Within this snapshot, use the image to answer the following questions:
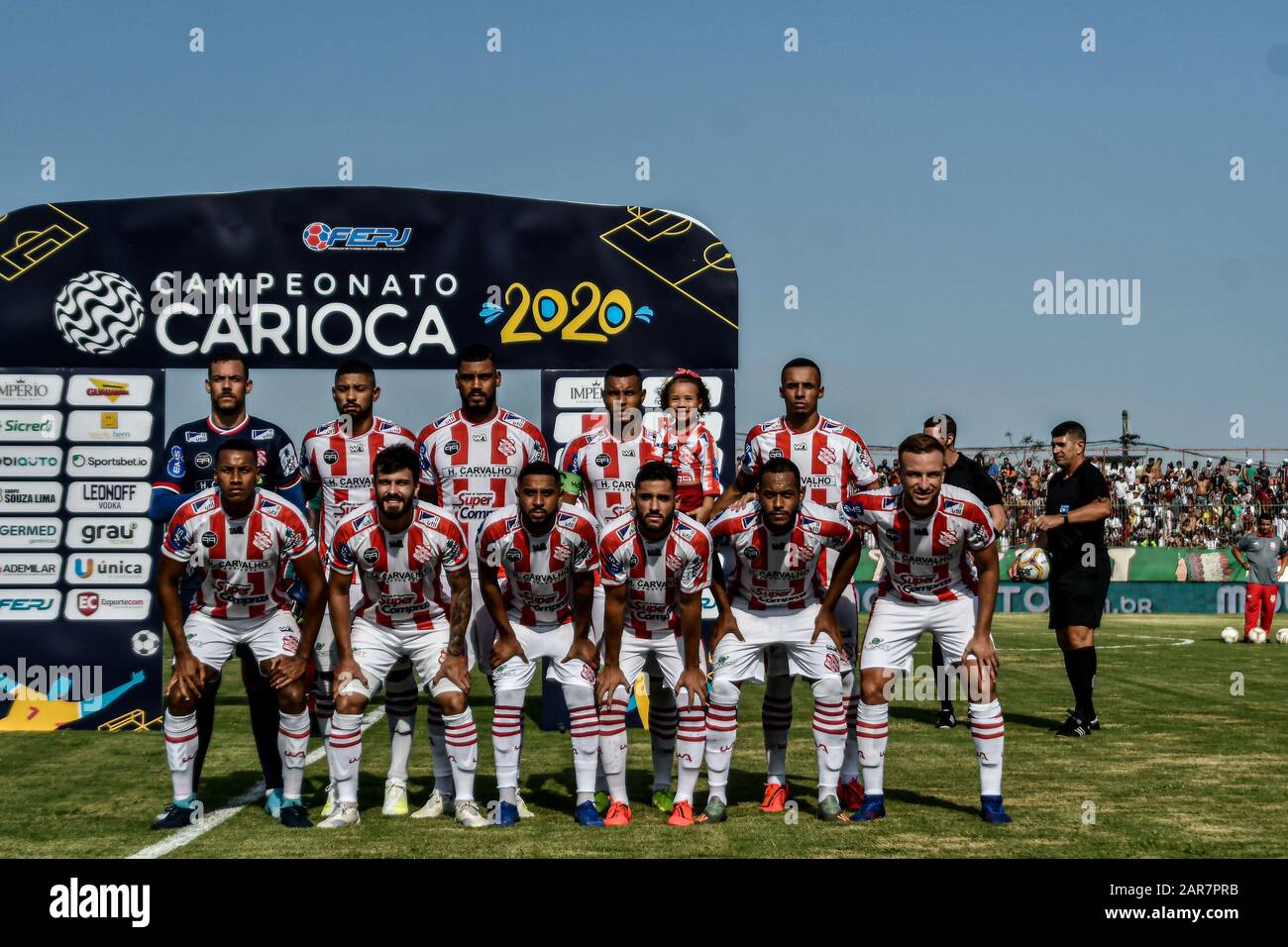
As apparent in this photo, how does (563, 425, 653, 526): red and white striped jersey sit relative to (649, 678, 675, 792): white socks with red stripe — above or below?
above

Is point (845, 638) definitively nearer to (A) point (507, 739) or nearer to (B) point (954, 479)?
(A) point (507, 739)

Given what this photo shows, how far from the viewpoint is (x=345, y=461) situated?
8.90 meters

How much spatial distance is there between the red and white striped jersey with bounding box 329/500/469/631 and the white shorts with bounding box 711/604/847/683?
5.31ft

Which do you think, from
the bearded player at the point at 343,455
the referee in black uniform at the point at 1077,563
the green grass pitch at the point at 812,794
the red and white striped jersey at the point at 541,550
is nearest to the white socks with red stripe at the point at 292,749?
the green grass pitch at the point at 812,794

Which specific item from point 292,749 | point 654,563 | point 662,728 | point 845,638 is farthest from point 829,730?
point 292,749

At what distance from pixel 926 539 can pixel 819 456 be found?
3.44 ft

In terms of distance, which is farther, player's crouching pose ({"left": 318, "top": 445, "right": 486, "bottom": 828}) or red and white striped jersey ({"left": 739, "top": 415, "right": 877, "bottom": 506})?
red and white striped jersey ({"left": 739, "top": 415, "right": 877, "bottom": 506})

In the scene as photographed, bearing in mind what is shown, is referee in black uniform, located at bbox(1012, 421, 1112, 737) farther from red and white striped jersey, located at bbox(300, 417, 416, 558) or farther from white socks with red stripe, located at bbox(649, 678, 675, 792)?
red and white striped jersey, located at bbox(300, 417, 416, 558)

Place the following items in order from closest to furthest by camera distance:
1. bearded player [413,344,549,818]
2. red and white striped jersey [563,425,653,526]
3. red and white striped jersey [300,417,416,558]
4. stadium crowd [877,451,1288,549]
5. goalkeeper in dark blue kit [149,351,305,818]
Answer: goalkeeper in dark blue kit [149,351,305,818], bearded player [413,344,549,818], red and white striped jersey [300,417,416,558], red and white striped jersey [563,425,653,526], stadium crowd [877,451,1288,549]

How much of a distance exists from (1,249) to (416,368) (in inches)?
153

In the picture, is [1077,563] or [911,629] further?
[1077,563]

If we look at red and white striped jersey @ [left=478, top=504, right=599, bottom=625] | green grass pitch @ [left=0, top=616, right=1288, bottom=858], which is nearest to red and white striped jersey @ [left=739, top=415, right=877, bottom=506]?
red and white striped jersey @ [left=478, top=504, right=599, bottom=625]

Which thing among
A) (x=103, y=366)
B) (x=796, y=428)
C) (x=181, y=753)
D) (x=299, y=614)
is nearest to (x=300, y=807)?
(x=181, y=753)

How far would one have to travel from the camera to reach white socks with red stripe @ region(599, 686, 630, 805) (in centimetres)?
774
